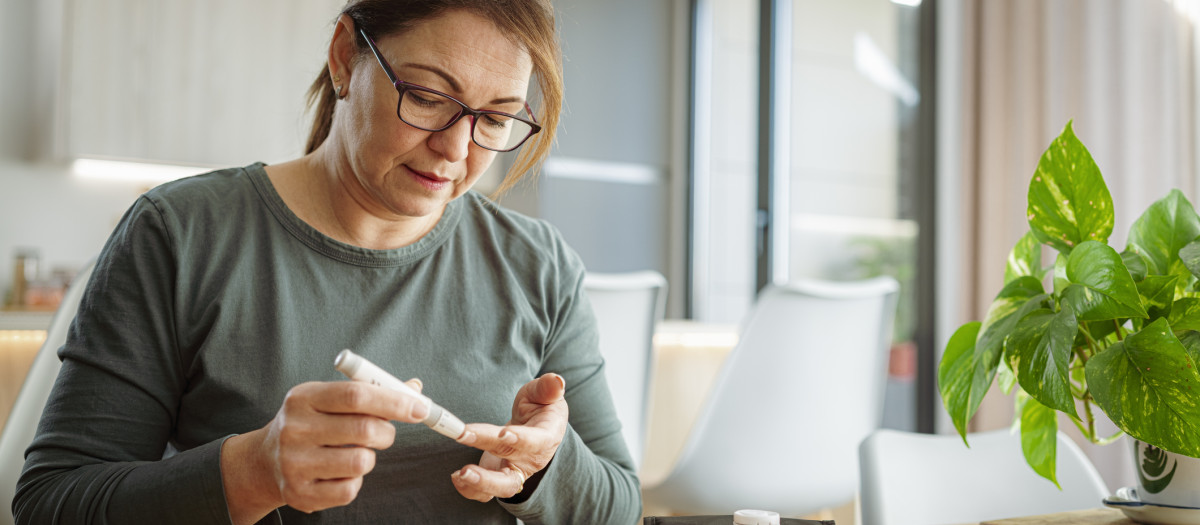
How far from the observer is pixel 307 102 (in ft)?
3.63

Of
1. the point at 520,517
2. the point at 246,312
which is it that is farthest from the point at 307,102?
the point at 520,517

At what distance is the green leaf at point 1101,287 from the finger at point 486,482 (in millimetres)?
521

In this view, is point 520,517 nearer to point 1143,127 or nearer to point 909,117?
point 1143,127

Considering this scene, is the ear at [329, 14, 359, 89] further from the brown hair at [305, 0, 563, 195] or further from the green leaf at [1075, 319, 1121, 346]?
the green leaf at [1075, 319, 1121, 346]

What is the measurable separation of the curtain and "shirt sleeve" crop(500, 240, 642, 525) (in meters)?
1.51

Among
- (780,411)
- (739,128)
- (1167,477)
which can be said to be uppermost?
(739,128)

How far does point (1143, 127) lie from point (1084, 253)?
2.03 meters

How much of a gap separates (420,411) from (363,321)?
33cm

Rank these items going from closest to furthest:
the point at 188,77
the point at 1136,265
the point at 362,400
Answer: the point at 362,400 < the point at 1136,265 < the point at 188,77

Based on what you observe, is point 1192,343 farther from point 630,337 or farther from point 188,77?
point 188,77

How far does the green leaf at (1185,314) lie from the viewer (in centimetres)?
80

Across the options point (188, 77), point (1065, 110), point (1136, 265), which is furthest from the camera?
point (188, 77)

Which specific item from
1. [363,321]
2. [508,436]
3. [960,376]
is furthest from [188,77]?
[960,376]

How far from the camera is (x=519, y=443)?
762 mm
